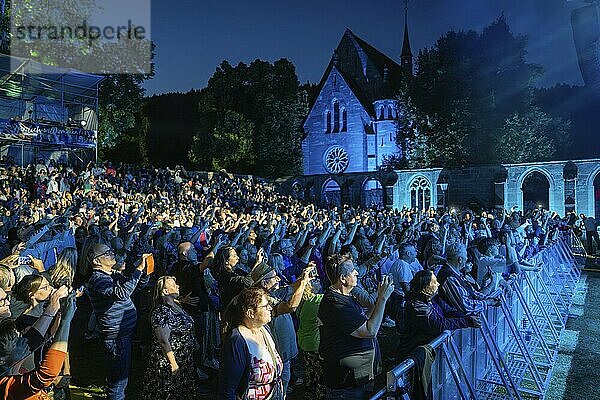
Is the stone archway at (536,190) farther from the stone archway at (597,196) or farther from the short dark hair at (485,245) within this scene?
the short dark hair at (485,245)

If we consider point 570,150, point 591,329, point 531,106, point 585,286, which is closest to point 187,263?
point 591,329

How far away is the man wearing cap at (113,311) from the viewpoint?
15.5 ft

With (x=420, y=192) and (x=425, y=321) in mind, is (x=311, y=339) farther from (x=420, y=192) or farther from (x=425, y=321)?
(x=420, y=192)

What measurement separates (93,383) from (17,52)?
26844mm

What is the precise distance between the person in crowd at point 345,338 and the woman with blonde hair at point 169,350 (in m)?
1.25

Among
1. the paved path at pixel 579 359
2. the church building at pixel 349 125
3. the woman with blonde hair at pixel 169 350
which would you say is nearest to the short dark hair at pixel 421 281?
the woman with blonde hair at pixel 169 350

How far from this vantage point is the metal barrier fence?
4.25 meters

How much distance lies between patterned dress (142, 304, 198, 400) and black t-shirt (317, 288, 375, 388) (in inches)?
50.1

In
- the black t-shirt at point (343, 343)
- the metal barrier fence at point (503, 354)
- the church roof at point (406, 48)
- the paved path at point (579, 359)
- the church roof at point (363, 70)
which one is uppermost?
the church roof at point (406, 48)

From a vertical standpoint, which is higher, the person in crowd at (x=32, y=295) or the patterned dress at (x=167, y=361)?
the person in crowd at (x=32, y=295)

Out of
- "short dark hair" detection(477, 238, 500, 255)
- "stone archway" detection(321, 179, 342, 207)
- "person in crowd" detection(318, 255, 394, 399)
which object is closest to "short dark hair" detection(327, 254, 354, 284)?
"person in crowd" detection(318, 255, 394, 399)

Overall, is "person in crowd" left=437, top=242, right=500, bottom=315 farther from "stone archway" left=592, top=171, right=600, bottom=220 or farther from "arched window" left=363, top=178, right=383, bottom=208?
"arched window" left=363, top=178, right=383, bottom=208

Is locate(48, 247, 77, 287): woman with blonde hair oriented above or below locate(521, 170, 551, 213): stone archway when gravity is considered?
below

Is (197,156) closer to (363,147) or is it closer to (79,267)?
(363,147)
